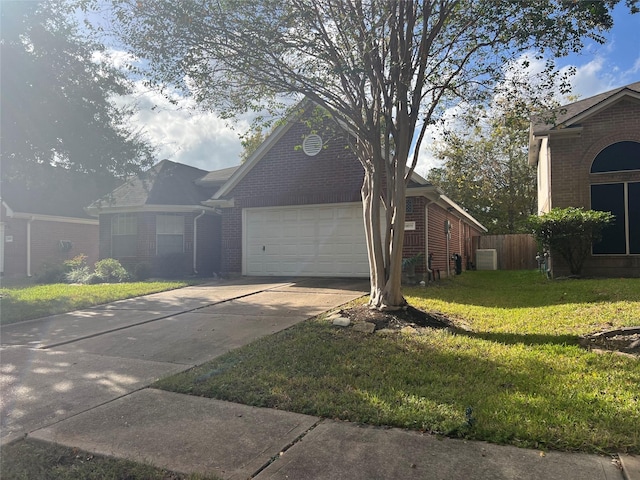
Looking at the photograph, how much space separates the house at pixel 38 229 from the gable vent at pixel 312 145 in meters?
9.73

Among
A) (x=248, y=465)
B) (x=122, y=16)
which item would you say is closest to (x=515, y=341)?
(x=248, y=465)

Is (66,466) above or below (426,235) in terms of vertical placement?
below

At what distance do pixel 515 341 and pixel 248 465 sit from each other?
13.5ft

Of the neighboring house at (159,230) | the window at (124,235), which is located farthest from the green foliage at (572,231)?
the window at (124,235)

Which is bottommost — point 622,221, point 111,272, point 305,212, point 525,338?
point 525,338

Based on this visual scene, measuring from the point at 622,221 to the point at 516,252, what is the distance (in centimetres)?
1235

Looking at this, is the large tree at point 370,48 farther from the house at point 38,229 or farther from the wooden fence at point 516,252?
the wooden fence at point 516,252

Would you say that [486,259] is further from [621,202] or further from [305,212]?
[305,212]

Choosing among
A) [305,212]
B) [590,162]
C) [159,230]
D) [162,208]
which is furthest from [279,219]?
[590,162]

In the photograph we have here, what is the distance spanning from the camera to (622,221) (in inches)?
478

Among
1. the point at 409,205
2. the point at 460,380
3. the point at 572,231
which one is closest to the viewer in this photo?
the point at 460,380

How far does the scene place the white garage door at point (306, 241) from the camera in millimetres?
12914

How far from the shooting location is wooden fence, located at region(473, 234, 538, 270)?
2359 centimetres

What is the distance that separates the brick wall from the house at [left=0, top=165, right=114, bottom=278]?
16.7m
